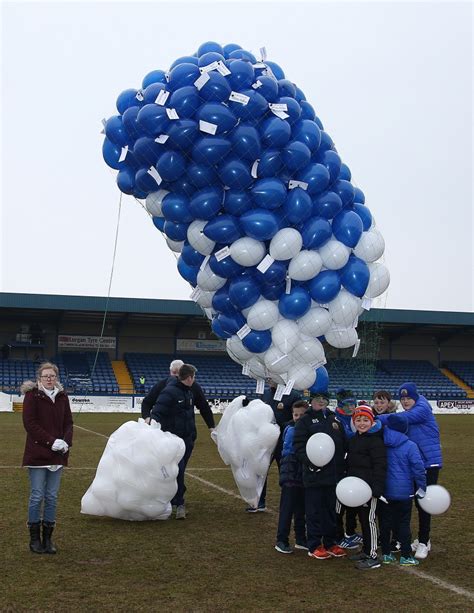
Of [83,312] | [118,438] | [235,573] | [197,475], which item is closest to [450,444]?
[197,475]

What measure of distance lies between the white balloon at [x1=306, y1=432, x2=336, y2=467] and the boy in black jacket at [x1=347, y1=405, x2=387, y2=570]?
202 mm

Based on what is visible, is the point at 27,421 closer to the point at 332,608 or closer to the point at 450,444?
the point at 332,608

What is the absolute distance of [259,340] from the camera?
7418 millimetres

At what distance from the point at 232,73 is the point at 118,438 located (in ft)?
12.5

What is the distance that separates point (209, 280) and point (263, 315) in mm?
743

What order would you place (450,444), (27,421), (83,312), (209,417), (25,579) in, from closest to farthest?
(25,579), (27,421), (209,417), (450,444), (83,312)

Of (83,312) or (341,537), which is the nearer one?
(341,537)

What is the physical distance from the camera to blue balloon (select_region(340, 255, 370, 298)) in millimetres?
7387

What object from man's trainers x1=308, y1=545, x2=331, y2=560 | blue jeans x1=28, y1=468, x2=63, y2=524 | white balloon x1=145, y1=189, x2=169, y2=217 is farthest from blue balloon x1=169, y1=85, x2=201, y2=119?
man's trainers x1=308, y1=545, x2=331, y2=560

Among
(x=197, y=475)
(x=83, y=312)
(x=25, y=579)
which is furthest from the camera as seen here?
(x=83, y=312)

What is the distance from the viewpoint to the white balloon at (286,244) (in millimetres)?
7094

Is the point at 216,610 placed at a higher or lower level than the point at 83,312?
lower

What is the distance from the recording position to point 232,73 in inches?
286

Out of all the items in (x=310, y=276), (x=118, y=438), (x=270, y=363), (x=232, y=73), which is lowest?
(x=118, y=438)
